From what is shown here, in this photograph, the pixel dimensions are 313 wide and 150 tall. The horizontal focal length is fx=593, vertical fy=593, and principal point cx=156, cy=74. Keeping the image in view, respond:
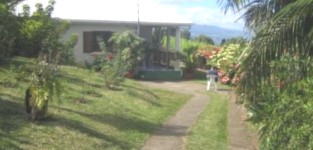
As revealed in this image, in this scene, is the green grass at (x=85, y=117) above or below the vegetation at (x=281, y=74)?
below

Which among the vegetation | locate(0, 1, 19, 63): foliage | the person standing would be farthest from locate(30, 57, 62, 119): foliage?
the person standing

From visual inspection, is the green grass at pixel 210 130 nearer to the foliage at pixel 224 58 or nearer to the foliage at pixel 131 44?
the foliage at pixel 224 58

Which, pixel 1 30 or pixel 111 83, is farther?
pixel 111 83

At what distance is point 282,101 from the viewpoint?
691 centimetres

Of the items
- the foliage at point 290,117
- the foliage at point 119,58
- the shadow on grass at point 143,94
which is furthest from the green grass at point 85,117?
the foliage at point 290,117

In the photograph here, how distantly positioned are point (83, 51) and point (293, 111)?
18.2m

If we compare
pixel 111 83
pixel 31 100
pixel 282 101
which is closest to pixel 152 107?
pixel 111 83

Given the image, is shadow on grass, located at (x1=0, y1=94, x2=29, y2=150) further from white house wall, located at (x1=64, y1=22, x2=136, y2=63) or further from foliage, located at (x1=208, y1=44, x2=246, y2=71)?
white house wall, located at (x1=64, y1=22, x2=136, y2=63)

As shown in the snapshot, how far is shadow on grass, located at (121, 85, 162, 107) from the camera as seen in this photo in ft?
52.2

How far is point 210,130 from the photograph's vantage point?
12.2 meters

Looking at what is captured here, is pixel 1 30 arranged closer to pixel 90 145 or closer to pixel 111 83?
pixel 111 83

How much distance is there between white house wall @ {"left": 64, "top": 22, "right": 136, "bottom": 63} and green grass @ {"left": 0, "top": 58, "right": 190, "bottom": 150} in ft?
21.9

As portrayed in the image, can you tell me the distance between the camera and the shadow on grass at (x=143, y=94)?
52.2 ft

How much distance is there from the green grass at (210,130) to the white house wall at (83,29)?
850 cm
